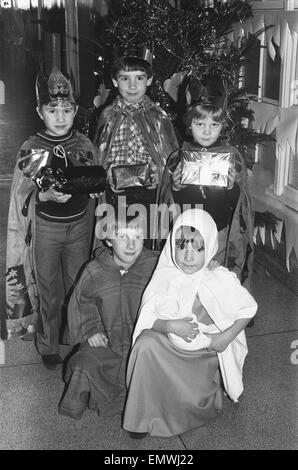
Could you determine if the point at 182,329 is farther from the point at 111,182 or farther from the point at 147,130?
the point at 147,130

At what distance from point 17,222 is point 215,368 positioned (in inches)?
46.2

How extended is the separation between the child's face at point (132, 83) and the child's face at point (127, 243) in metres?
0.78

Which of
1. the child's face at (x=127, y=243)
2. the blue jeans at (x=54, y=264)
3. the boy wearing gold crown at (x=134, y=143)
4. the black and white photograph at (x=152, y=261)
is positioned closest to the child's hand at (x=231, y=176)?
the black and white photograph at (x=152, y=261)

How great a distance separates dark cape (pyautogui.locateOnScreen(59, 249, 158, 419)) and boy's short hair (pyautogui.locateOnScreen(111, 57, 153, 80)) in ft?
2.96

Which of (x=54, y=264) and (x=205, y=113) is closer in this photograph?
(x=205, y=113)

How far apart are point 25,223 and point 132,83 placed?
839 mm

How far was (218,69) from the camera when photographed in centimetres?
332

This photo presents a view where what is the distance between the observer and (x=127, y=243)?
241cm

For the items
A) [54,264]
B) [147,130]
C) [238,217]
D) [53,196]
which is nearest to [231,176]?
[238,217]

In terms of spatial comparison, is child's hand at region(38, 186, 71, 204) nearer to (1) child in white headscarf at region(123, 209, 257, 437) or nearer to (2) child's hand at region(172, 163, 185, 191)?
(2) child's hand at region(172, 163, 185, 191)

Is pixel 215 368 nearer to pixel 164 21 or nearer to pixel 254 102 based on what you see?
pixel 164 21

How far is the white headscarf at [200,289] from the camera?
232cm

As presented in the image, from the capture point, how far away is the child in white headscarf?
7.54ft

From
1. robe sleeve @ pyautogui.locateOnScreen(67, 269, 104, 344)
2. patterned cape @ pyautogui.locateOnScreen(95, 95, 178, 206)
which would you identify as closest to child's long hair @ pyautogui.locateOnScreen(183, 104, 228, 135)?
patterned cape @ pyautogui.locateOnScreen(95, 95, 178, 206)
